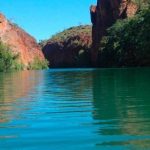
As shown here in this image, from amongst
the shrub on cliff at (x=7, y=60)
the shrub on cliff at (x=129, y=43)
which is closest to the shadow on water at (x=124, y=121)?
the shrub on cliff at (x=129, y=43)

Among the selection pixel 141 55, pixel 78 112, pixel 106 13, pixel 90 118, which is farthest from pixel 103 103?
pixel 106 13

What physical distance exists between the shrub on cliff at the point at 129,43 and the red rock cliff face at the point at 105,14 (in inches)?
551

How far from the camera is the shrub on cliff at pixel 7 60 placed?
11635 cm

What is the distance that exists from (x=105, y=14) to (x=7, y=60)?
4641cm

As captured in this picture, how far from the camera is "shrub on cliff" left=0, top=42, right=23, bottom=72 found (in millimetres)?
116350

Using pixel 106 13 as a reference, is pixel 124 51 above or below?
below

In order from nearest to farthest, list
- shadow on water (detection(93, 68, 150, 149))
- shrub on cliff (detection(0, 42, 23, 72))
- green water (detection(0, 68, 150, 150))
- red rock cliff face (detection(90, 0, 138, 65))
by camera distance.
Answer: green water (detection(0, 68, 150, 150))
shadow on water (detection(93, 68, 150, 149))
shrub on cliff (detection(0, 42, 23, 72))
red rock cliff face (detection(90, 0, 138, 65))

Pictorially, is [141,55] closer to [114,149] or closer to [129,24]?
[129,24]

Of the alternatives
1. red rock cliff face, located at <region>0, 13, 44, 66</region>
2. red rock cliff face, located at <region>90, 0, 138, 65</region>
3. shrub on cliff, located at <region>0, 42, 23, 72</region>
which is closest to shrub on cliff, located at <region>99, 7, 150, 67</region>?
red rock cliff face, located at <region>90, 0, 138, 65</region>

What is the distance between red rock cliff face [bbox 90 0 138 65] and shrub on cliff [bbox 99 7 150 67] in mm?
13989

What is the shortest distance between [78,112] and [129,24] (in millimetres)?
96639

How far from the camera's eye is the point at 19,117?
14242mm

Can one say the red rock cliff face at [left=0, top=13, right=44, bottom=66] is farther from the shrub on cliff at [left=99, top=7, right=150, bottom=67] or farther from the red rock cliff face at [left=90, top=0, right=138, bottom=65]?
the shrub on cliff at [left=99, top=7, right=150, bottom=67]

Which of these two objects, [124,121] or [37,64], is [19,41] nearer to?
[37,64]
